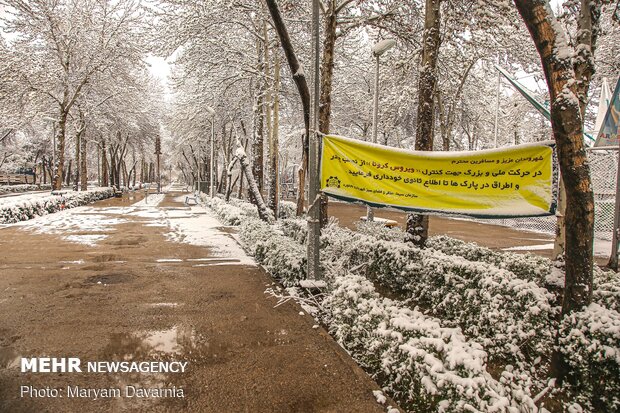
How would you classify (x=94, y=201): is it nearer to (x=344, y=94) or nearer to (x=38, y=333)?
(x=344, y=94)

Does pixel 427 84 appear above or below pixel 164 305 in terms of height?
above

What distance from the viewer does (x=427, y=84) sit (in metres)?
6.65

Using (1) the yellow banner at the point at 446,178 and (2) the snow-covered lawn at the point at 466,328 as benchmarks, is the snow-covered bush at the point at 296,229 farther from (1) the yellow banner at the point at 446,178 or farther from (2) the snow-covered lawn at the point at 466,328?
(1) the yellow banner at the point at 446,178

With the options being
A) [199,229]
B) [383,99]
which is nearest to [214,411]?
[199,229]

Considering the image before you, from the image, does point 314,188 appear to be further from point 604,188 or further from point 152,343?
point 604,188

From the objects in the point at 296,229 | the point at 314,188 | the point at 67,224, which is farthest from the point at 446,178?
the point at 67,224

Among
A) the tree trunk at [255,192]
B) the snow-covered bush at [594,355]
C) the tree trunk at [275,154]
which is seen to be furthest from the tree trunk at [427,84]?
the tree trunk at [275,154]

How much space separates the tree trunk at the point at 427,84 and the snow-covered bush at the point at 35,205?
15315 millimetres

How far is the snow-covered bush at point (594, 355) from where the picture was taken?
2975mm

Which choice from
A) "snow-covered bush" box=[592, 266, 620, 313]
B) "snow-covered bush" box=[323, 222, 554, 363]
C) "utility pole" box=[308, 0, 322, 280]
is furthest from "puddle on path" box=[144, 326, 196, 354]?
"snow-covered bush" box=[592, 266, 620, 313]

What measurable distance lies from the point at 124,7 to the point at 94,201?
45.0 feet

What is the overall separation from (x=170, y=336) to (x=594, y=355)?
4.16 metres

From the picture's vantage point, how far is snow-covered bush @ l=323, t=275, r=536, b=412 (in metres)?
2.55

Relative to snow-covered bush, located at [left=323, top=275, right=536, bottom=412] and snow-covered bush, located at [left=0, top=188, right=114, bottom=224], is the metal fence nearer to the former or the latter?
snow-covered bush, located at [left=323, top=275, right=536, bottom=412]
